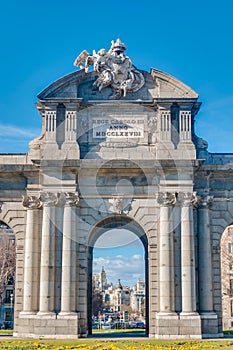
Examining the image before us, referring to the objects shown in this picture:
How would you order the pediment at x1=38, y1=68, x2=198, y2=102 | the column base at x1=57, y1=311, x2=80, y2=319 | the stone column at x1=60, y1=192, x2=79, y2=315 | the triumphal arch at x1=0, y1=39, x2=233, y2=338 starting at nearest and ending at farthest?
1. the column base at x1=57, y1=311, x2=80, y2=319
2. the stone column at x1=60, y1=192, x2=79, y2=315
3. the triumphal arch at x1=0, y1=39, x2=233, y2=338
4. the pediment at x1=38, y1=68, x2=198, y2=102

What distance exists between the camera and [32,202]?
3162 cm

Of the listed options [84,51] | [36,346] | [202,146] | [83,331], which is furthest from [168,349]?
[84,51]

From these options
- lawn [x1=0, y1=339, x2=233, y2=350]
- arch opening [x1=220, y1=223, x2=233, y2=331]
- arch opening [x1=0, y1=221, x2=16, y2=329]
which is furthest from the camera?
arch opening [x1=220, y1=223, x2=233, y2=331]

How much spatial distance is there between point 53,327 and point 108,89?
45.1ft

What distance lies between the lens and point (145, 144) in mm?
31953

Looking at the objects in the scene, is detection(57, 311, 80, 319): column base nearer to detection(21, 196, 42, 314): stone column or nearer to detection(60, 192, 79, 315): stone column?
detection(60, 192, 79, 315): stone column

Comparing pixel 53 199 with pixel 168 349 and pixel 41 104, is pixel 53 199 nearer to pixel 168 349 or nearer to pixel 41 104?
pixel 41 104

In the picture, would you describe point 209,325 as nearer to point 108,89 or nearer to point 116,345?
point 116,345

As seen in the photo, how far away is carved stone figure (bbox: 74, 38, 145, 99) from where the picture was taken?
3253 centimetres

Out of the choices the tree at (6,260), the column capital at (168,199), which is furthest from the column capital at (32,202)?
the tree at (6,260)

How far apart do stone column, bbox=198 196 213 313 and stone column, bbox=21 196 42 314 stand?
908cm

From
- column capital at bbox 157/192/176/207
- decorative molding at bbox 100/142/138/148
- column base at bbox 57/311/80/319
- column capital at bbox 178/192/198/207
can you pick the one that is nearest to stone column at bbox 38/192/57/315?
column base at bbox 57/311/80/319

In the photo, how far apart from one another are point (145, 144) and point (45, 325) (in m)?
11.3

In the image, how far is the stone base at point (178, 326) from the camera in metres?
29.6
